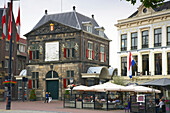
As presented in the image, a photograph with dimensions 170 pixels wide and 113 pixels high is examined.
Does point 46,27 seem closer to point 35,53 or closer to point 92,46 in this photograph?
point 35,53

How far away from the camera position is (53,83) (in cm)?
4878

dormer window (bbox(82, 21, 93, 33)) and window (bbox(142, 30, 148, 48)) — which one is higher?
dormer window (bbox(82, 21, 93, 33))

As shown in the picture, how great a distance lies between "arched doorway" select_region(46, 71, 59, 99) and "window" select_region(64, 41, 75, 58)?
355 centimetres

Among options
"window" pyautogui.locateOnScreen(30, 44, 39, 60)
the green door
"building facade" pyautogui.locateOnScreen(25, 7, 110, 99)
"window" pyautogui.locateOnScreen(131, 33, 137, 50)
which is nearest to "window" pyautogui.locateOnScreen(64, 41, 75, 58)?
"building facade" pyautogui.locateOnScreen(25, 7, 110, 99)

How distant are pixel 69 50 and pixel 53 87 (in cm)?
619

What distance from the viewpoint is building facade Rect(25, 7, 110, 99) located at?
47666mm

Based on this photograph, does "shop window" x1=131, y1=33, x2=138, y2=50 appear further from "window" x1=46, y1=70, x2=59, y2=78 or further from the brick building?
the brick building

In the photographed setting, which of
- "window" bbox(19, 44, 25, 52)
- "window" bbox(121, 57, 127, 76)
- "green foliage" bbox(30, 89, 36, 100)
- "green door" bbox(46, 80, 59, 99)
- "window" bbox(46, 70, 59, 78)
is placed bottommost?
"green foliage" bbox(30, 89, 36, 100)

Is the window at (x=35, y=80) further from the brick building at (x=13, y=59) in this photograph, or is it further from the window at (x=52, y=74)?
the brick building at (x=13, y=59)

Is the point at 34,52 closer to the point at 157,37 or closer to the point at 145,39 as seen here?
the point at 145,39

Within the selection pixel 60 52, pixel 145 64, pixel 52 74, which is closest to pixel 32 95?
pixel 52 74

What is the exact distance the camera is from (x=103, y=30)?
55.0 meters

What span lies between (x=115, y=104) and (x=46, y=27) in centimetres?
2393

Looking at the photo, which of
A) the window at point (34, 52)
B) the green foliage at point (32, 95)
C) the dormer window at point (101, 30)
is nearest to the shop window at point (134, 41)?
the dormer window at point (101, 30)
